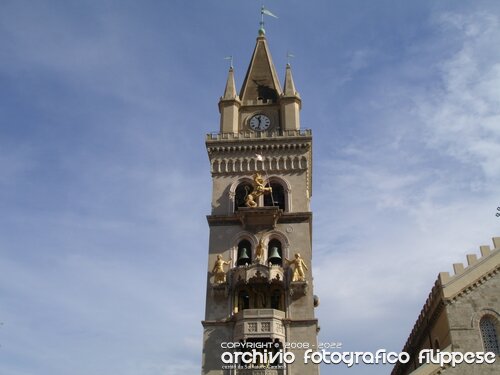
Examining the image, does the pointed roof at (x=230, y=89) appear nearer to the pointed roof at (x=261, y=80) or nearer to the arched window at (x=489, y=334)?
the pointed roof at (x=261, y=80)

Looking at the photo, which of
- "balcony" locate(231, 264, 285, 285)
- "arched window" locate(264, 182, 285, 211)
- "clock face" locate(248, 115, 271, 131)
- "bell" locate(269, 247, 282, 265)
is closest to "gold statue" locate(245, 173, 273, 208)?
"arched window" locate(264, 182, 285, 211)

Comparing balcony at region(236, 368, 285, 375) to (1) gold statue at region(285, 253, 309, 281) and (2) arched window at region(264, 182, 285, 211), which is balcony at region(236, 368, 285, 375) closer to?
(1) gold statue at region(285, 253, 309, 281)

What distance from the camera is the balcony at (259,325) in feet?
142

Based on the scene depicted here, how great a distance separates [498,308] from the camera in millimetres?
36750

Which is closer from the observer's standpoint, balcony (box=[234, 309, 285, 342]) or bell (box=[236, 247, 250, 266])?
balcony (box=[234, 309, 285, 342])

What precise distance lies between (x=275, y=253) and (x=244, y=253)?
2604 millimetres

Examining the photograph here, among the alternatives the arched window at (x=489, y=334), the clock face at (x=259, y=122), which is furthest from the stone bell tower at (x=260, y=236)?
the arched window at (x=489, y=334)

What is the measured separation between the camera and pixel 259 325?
43656mm

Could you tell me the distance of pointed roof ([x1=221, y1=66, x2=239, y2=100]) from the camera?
56281 mm

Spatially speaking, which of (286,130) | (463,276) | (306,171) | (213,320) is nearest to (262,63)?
(286,130)

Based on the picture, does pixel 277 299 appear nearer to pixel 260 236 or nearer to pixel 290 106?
pixel 260 236

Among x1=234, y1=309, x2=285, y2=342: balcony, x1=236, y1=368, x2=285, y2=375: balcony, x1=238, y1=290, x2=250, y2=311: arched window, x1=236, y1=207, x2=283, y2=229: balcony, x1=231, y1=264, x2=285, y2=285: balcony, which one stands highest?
x1=236, y1=207, x2=283, y2=229: balcony

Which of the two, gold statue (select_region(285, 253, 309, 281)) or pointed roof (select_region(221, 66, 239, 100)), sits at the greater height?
pointed roof (select_region(221, 66, 239, 100))

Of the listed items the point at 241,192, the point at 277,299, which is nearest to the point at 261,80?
the point at 241,192
